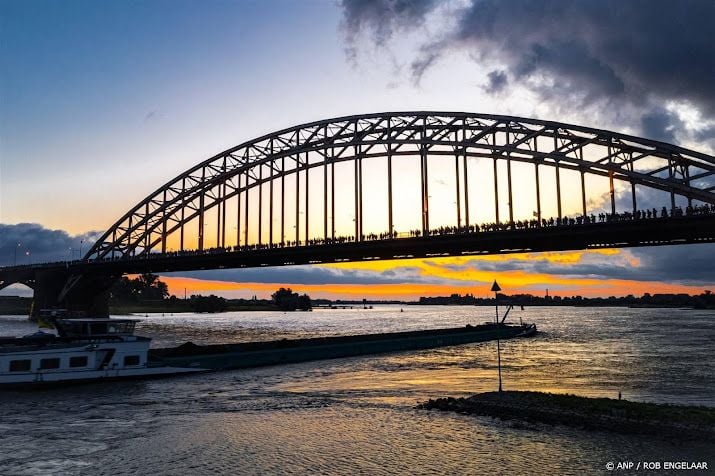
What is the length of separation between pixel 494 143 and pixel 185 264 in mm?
56135

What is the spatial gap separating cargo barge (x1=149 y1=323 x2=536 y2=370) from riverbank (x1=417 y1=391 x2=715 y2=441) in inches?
316

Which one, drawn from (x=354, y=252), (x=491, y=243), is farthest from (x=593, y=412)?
(x=354, y=252)

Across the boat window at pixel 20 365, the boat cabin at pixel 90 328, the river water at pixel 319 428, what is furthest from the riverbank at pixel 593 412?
the boat window at pixel 20 365

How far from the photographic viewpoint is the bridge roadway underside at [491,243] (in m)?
58.6

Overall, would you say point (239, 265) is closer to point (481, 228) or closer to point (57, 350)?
point (481, 228)

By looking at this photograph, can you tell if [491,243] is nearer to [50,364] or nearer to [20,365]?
[50,364]

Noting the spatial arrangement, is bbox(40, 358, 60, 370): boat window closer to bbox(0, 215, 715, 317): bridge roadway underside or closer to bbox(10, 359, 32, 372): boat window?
bbox(10, 359, 32, 372): boat window

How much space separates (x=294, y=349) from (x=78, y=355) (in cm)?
1799

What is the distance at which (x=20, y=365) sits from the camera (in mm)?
31156

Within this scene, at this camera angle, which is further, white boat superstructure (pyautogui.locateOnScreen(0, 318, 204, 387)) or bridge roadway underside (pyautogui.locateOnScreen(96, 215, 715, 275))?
bridge roadway underside (pyautogui.locateOnScreen(96, 215, 715, 275))

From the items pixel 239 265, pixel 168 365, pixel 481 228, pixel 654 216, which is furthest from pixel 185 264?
pixel 654 216

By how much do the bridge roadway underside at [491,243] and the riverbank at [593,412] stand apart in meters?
40.2

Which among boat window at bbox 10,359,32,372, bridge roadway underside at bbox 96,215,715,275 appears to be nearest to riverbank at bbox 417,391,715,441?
boat window at bbox 10,359,32,372

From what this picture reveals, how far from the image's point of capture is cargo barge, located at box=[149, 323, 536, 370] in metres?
40.2
